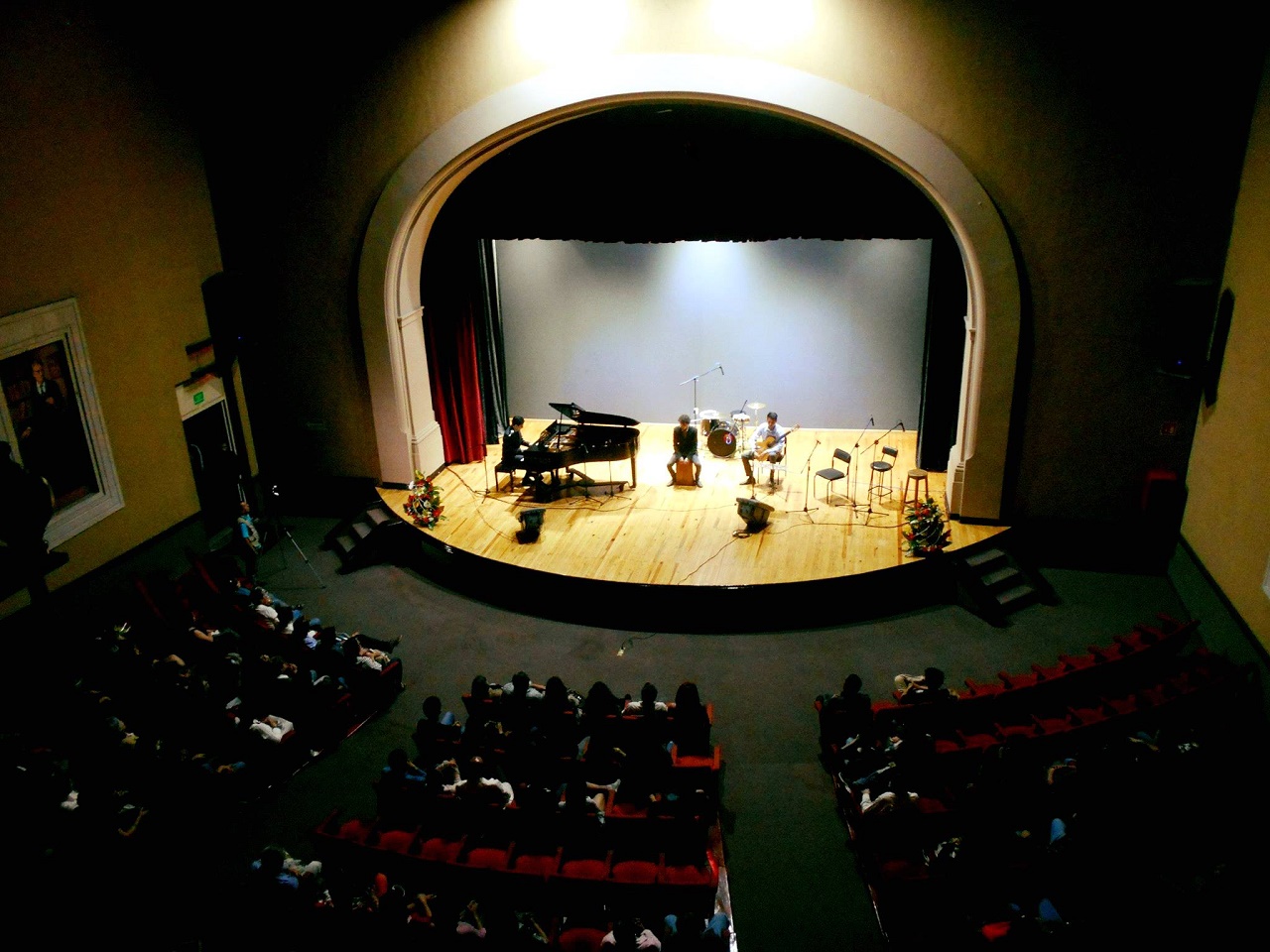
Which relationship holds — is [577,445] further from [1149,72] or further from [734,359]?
[1149,72]

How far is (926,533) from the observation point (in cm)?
1019

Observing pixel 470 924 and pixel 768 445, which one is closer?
pixel 470 924

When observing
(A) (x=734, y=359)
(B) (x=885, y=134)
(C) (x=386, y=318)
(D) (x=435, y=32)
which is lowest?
(A) (x=734, y=359)

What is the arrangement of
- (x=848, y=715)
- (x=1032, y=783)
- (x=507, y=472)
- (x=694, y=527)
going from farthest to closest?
(x=507, y=472), (x=694, y=527), (x=848, y=715), (x=1032, y=783)

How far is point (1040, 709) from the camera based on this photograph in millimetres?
7535

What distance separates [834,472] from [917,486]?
1.03 m

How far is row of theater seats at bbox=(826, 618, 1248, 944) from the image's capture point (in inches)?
223

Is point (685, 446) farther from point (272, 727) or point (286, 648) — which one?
point (272, 727)

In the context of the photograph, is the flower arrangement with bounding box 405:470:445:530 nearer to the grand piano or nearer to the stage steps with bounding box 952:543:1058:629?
the grand piano

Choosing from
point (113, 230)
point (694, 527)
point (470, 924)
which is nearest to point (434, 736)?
point (470, 924)

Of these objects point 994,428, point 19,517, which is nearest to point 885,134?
point 994,428

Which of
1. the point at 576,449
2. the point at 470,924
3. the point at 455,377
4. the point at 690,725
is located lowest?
the point at 470,924

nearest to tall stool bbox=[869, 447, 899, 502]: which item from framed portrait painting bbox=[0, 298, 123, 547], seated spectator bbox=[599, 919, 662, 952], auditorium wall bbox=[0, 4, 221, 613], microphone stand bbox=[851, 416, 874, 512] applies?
microphone stand bbox=[851, 416, 874, 512]

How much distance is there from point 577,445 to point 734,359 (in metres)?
3.33
